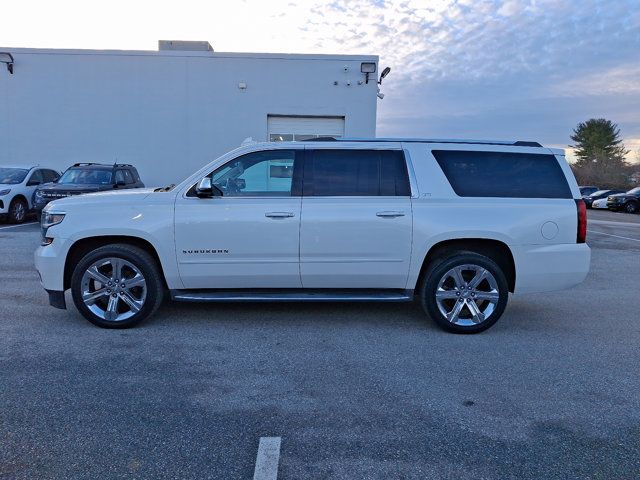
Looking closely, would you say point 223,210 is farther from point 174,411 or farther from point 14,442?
point 14,442

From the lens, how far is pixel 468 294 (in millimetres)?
5258

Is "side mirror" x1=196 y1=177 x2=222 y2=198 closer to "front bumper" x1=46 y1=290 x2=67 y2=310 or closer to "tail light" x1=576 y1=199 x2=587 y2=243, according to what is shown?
"front bumper" x1=46 y1=290 x2=67 y2=310

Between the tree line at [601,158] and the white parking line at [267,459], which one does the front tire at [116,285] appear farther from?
the tree line at [601,158]

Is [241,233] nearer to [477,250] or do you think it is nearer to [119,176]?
[477,250]

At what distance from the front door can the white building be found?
49.7 feet

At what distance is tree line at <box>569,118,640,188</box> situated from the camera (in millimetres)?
52062

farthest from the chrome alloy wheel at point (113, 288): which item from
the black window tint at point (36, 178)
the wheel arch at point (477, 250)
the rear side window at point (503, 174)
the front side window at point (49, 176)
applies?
the front side window at point (49, 176)

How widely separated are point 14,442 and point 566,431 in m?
3.40

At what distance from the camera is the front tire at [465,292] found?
5219mm

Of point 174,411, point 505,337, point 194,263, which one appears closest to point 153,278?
point 194,263

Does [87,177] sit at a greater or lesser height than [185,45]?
lesser

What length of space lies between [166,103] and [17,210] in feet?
25.3

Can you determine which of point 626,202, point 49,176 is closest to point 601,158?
point 626,202

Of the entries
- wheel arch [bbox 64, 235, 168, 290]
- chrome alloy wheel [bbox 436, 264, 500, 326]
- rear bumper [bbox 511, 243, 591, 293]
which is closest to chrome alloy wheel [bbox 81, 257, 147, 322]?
wheel arch [bbox 64, 235, 168, 290]
